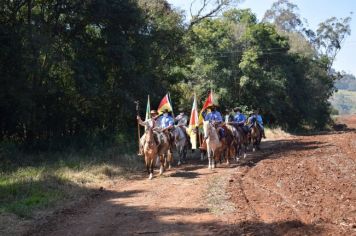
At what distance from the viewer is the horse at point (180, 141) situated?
836 inches

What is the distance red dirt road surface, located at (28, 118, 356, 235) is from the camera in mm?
9359

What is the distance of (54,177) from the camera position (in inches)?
604

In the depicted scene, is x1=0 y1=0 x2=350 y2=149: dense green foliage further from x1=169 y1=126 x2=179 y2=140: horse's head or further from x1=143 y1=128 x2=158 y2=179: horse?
x1=143 y1=128 x2=158 y2=179: horse

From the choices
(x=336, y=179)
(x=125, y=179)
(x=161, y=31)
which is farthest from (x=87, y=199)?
(x=161, y=31)

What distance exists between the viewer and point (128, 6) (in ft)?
80.3

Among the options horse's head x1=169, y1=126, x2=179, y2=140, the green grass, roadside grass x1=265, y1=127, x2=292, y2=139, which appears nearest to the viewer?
horse's head x1=169, y1=126, x2=179, y2=140

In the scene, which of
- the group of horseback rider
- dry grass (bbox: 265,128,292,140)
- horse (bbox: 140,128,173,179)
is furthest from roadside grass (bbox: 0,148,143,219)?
dry grass (bbox: 265,128,292,140)

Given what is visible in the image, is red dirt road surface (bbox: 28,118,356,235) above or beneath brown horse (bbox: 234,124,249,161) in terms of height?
beneath

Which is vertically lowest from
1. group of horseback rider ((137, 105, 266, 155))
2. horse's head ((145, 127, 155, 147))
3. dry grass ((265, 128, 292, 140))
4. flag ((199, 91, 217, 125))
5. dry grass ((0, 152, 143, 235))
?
dry grass ((0, 152, 143, 235))

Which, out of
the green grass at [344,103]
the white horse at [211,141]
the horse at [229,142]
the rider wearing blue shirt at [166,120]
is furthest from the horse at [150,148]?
the green grass at [344,103]

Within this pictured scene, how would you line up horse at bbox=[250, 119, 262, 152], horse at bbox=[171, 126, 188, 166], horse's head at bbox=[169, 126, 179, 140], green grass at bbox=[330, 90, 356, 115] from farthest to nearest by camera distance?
green grass at bbox=[330, 90, 356, 115] < horse at bbox=[250, 119, 262, 152] < horse at bbox=[171, 126, 188, 166] < horse's head at bbox=[169, 126, 179, 140]

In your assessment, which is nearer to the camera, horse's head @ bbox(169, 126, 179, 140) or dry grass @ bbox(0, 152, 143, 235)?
dry grass @ bbox(0, 152, 143, 235)

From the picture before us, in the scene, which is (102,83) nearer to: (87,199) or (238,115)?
(238,115)

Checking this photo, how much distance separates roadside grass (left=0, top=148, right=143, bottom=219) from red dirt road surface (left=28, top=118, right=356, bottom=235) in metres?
0.82
